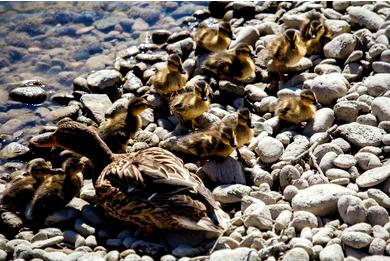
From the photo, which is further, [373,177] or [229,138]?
[229,138]

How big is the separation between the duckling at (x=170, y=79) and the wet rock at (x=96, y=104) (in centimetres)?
47

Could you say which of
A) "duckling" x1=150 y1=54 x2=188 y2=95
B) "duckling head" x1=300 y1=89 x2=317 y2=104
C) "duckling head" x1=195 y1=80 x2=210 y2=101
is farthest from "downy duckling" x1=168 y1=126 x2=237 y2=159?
"duckling" x1=150 y1=54 x2=188 y2=95

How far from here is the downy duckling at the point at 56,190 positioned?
14.2 ft

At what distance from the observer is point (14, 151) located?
17.3 feet

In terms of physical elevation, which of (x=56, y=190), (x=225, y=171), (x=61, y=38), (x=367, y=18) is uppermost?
(x=367, y=18)

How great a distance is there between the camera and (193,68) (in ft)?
19.7

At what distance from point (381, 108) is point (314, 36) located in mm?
1340

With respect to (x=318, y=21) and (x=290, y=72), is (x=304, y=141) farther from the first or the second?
(x=318, y=21)

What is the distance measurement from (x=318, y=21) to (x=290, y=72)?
58 centimetres

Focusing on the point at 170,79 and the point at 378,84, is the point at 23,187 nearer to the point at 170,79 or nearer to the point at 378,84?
the point at 170,79

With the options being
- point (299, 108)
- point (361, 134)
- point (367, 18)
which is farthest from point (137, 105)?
point (367, 18)

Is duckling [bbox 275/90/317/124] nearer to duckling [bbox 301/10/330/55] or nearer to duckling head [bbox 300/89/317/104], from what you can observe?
duckling head [bbox 300/89/317/104]

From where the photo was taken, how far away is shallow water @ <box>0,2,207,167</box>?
6.05 m

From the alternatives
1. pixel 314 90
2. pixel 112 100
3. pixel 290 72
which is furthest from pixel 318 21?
pixel 112 100
